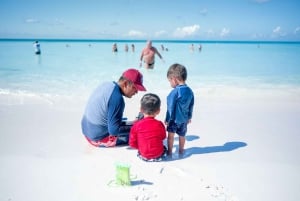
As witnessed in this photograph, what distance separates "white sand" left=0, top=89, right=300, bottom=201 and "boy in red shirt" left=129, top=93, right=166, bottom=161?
172 millimetres

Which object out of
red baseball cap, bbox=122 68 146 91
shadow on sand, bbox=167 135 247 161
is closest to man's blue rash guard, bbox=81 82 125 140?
red baseball cap, bbox=122 68 146 91

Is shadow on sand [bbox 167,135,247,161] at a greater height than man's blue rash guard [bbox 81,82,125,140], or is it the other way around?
man's blue rash guard [bbox 81,82,125,140]

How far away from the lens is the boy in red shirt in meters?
3.75

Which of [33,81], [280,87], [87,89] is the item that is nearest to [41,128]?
[87,89]

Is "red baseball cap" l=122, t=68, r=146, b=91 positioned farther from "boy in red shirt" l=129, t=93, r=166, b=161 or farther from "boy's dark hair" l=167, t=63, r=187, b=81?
"boy's dark hair" l=167, t=63, r=187, b=81

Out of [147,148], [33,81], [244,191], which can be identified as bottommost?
[244,191]

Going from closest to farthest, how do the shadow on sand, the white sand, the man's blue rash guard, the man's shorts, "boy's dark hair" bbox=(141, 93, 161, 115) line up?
the white sand, "boy's dark hair" bbox=(141, 93, 161, 115), the man's blue rash guard, the man's shorts, the shadow on sand

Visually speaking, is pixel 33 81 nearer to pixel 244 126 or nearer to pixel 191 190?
pixel 244 126

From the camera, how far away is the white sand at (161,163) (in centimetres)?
312

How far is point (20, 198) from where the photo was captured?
117 inches

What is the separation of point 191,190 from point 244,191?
0.60 metres

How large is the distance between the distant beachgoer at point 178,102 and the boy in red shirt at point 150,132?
0.67 feet

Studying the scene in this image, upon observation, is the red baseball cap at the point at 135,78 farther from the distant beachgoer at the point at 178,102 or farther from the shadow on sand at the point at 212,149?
the shadow on sand at the point at 212,149

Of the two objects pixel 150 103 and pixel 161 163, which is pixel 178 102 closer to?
pixel 150 103
